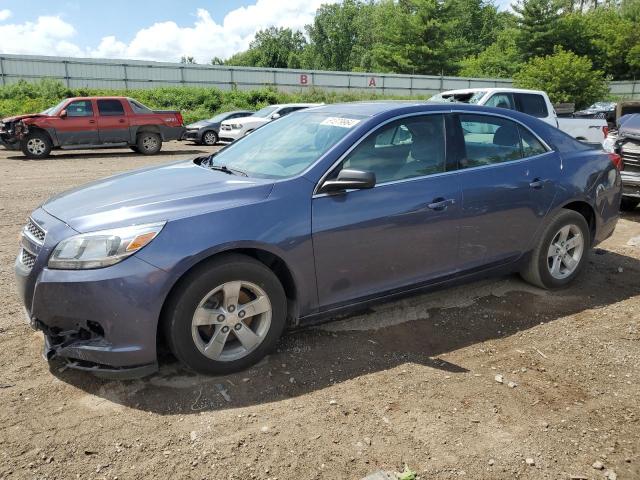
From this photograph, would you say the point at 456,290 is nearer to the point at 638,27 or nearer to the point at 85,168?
the point at 85,168

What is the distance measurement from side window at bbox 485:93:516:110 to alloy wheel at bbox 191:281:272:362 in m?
8.87

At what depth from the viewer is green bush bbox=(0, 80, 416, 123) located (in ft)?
83.3

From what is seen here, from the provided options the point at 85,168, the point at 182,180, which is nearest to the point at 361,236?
the point at 182,180

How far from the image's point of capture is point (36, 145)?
15492mm

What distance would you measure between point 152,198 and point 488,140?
267cm

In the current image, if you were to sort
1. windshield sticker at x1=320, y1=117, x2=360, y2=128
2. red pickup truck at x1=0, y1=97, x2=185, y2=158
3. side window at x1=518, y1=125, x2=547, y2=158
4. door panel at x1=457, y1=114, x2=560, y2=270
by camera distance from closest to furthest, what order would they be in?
windshield sticker at x1=320, y1=117, x2=360, y2=128, door panel at x1=457, y1=114, x2=560, y2=270, side window at x1=518, y1=125, x2=547, y2=158, red pickup truck at x1=0, y1=97, x2=185, y2=158

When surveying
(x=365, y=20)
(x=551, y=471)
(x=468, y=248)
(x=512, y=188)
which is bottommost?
(x=551, y=471)

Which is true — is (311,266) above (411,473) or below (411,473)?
above

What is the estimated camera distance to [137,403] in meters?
3.11

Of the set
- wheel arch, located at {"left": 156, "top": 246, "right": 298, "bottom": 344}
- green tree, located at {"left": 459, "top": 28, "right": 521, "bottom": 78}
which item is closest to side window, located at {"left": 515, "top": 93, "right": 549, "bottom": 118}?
wheel arch, located at {"left": 156, "top": 246, "right": 298, "bottom": 344}

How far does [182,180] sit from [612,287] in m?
3.93

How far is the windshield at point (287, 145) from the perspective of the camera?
382 centimetres

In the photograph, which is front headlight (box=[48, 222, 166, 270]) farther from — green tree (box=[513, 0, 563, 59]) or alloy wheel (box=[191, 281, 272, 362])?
green tree (box=[513, 0, 563, 59])

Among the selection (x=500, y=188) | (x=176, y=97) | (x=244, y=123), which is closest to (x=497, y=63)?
(x=176, y=97)
